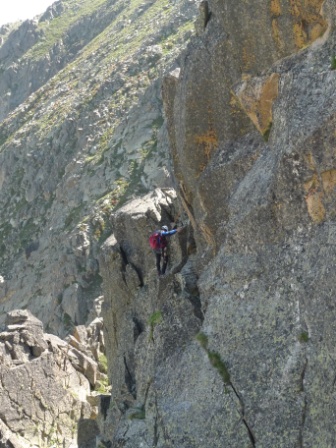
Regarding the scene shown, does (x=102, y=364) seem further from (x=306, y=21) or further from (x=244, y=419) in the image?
(x=306, y=21)

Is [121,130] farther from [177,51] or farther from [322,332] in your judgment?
[322,332]

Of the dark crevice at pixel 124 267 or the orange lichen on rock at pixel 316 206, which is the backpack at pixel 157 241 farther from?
the orange lichen on rock at pixel 316 206

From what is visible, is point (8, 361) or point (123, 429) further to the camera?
point (8, 361)

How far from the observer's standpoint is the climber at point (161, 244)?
31.9m

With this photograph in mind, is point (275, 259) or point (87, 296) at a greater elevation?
point (275, 259)

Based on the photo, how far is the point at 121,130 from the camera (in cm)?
10481

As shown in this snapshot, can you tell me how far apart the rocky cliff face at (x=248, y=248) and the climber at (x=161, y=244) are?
1.67 feet

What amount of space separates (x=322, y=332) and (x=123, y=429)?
33.1ft

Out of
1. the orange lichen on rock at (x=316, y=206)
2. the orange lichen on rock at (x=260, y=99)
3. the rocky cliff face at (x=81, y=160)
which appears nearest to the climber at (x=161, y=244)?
the orange lichen on rock at (x=260, y=99)

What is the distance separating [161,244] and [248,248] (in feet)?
29.4

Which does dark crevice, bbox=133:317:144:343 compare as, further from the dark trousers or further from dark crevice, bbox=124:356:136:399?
the dark trousers

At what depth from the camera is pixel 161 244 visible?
32.0 meters

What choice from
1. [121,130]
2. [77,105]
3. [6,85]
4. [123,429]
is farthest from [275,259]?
[6,85]

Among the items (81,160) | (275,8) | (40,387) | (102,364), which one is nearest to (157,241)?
(275,8)
